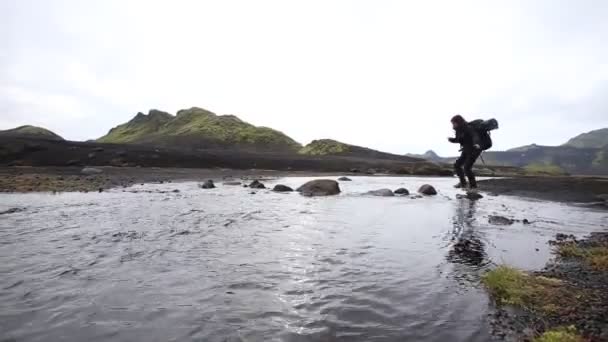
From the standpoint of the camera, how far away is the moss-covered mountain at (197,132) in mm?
117188

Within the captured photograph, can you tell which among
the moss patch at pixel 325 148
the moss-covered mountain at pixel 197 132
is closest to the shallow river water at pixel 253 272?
the moss patch at pixel 325 148

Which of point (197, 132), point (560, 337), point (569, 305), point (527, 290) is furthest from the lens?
point (197, 132)

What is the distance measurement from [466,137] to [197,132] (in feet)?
363

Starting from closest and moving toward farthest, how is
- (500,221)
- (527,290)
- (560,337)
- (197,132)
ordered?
(560,337) → (527,290) → (500,221) → (197,132)

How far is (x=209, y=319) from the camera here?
223 inches

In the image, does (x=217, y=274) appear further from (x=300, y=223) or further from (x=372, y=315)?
(x=300, y=223)

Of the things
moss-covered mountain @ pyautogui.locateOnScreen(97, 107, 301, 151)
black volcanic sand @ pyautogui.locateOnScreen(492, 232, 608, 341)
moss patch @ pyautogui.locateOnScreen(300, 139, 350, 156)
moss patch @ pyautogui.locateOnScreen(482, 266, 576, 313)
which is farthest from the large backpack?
moss-covered mountain @ pyautogui.locateOnScreen(97, 107, 301, 151)

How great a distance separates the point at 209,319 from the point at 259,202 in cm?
1526

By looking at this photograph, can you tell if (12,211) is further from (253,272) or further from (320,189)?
(320,189)

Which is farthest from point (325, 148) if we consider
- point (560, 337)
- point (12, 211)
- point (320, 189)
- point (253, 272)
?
point (560, 337)

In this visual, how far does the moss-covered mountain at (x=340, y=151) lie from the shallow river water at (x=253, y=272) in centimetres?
8870

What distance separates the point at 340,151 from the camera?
106m

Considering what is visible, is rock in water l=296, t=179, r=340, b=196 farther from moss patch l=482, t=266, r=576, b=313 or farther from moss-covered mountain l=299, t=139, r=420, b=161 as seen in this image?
moss-covered mountain l=299, t=139, r=420, b=161

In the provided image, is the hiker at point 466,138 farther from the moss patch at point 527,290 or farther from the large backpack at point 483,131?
the moss patch at point 527,290
